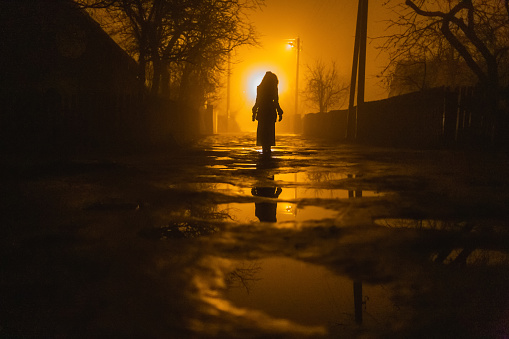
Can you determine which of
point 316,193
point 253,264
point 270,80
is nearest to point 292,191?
point 316,193

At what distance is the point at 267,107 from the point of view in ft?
37.5

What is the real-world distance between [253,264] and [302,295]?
482mm

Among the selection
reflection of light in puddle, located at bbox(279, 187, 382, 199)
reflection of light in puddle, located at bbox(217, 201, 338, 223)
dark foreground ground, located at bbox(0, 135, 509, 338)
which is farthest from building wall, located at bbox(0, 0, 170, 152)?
reflection of light in puddle, located at bbox(217, 201, 338, 223)

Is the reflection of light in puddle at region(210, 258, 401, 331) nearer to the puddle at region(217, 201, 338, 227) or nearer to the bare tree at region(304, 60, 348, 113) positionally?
the puddle at region(217, 201, 338, 227)

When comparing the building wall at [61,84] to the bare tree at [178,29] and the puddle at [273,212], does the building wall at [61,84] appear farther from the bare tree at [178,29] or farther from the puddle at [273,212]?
the puddle at [273,212]

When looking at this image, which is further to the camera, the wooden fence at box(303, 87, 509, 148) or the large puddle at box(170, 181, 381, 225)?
the wooden fence at box(303, 87, 509, 148)

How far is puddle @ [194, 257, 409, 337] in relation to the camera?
1742mm

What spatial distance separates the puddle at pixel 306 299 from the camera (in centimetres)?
174

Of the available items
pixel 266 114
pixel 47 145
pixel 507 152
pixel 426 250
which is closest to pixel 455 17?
pixel 507 152

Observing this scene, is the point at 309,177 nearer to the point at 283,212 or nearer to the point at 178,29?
the point at 283,212

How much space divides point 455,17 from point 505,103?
2.95m

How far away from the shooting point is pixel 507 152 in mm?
11305

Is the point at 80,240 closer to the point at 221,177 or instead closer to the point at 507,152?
the point at 221,177

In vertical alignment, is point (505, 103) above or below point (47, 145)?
above
